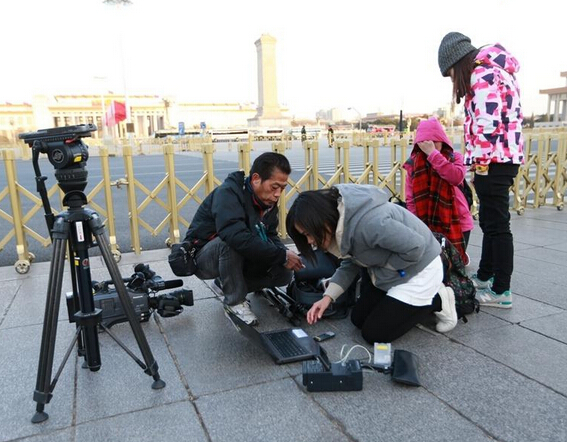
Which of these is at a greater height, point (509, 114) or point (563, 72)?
point (563, 72)

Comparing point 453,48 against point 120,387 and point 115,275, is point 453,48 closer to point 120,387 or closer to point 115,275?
point 115,275

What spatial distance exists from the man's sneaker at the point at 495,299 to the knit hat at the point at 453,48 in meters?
1.67

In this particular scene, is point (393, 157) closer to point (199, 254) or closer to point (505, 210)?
point (505, 210)

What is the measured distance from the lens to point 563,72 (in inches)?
3258

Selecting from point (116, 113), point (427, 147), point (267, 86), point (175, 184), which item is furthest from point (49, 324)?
point (267, 86)

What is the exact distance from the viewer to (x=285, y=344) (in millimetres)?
2971

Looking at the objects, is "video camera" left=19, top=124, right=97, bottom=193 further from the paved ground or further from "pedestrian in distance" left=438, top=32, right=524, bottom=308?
"pedestrian in distance" left=438, top=32, right=524, bottom=308

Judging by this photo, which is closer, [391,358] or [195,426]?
[195,426]

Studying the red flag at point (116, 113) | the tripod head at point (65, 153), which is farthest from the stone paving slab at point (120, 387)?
the red flag at point (116, 113)

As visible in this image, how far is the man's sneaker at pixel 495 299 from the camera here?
3564 millimetres

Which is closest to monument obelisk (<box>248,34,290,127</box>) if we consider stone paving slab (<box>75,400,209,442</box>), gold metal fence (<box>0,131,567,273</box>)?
gold metal fence (<box>0,131,567,273</box>)

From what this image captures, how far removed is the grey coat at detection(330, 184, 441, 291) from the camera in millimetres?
2707

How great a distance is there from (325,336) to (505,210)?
5.24 ft

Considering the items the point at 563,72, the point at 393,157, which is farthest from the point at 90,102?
the point at 393,157
